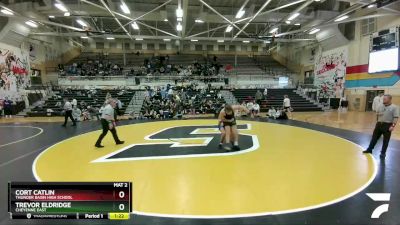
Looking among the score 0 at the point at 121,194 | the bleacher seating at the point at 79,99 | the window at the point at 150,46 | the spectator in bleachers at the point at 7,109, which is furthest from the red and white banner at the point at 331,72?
the spectator in bleachers at the point at 7,109

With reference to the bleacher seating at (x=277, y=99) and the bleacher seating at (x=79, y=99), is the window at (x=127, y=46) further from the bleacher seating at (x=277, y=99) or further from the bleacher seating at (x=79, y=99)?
the bleacher seating at (x=277, y=99)

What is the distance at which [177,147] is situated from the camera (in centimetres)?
773

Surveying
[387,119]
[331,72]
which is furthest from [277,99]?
[387,119]

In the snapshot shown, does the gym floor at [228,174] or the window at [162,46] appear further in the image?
the window at [162,46]

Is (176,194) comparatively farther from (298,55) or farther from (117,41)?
(117,41)

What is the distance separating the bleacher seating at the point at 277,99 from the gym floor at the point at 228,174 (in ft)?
44.6

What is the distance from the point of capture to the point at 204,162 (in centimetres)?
606

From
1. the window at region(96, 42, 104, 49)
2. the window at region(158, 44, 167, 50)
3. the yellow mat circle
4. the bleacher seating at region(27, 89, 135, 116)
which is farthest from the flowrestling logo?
the window at region(96, 42, 104, 49)

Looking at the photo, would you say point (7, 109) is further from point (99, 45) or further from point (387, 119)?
point (387, 119)

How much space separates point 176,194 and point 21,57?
2541 cm

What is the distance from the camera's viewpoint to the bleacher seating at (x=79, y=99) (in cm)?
1992
